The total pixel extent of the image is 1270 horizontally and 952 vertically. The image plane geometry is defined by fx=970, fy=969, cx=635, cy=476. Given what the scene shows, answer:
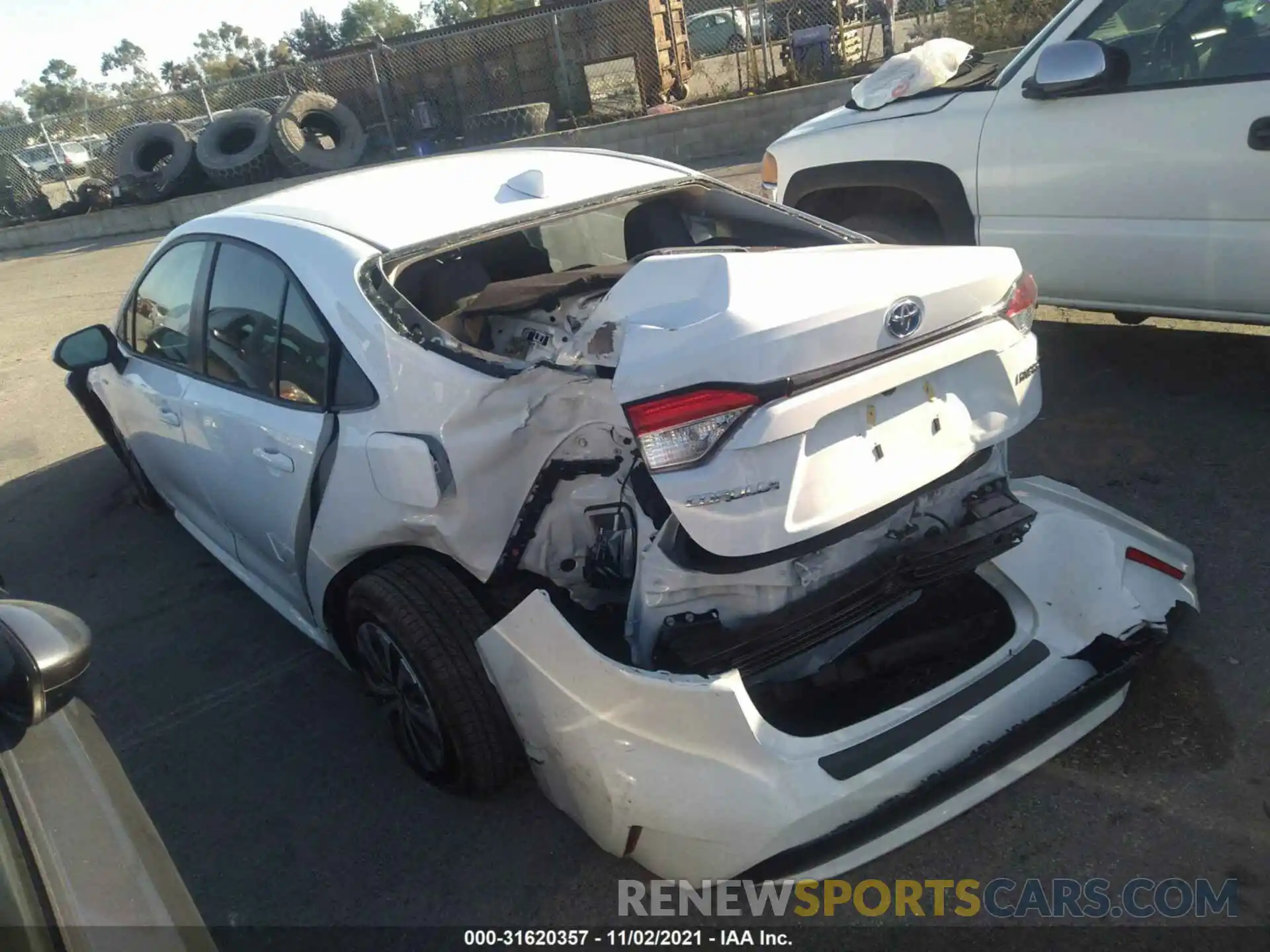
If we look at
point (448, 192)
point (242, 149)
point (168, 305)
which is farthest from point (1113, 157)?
point (242, 149)

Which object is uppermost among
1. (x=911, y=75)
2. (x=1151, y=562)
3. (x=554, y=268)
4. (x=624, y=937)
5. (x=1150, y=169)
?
(x=911, y=75)

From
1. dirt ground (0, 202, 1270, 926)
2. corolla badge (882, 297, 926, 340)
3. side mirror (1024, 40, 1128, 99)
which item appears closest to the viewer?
corolla badge (882, 297, 926, 340)

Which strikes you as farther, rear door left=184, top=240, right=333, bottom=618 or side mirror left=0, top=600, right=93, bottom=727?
rear door left=184, top=240, right=333, bottom=618

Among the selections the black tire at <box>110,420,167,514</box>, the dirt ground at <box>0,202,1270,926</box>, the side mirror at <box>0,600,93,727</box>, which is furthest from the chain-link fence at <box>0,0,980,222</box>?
the side mirror at <box>0,600,93,727</box>

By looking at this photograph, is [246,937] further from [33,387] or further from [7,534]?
[33,387]

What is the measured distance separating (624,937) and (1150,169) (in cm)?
373

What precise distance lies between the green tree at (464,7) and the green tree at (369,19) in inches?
383

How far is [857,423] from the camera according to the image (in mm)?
2293

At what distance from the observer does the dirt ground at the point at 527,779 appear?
249 centimetres

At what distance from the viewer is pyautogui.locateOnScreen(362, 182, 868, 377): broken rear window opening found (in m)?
2.66

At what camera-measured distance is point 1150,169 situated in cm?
413

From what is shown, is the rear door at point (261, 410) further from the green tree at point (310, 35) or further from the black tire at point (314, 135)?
the green tree at point (310, 35)

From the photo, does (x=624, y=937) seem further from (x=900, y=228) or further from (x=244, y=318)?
(x=900, y=228)

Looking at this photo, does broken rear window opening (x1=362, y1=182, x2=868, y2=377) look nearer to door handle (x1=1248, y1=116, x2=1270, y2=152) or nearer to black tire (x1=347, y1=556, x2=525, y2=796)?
black tire (x1=347, y1=556, x2=525, y2=796)
